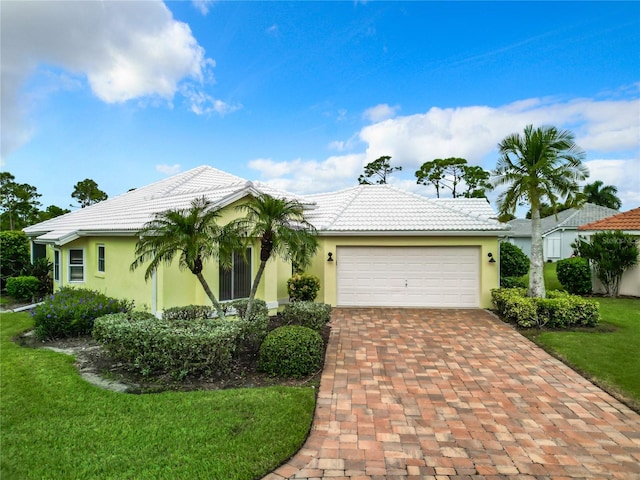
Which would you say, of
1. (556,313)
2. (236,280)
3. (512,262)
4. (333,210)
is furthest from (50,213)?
(556,313)

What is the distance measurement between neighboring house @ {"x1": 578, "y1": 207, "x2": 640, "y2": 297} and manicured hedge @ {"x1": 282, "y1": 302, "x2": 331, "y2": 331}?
14523 mm

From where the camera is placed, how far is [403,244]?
544 inches

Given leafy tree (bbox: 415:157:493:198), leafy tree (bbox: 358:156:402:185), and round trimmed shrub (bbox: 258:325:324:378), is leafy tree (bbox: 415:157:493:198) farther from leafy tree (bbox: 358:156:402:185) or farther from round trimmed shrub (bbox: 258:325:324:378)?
round trimmed shrub (bbox: 258:325:324:378)

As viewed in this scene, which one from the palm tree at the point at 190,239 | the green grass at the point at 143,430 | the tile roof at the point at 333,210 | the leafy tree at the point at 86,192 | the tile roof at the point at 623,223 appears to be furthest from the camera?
the leafy tree at the point at 86,192

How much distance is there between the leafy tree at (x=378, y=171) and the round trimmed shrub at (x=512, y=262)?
91.9ft

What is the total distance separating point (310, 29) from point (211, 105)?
5.90 metres

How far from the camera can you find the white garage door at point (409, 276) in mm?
13656

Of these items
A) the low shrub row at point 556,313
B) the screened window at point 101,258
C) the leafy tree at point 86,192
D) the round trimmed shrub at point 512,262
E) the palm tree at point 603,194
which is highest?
the leafy tree at point 86,192

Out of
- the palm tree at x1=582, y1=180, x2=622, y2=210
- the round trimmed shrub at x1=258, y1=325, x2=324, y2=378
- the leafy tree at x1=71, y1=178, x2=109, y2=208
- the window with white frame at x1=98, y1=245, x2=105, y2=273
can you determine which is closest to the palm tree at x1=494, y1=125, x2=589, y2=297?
the round trimmed shrub at x1=258, y1=325, x2=324, y2=378

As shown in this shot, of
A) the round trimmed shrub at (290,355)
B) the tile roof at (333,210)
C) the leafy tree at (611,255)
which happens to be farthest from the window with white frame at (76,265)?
the leafy tree at (611,255)

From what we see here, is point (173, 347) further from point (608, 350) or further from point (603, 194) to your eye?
point (603, 194)

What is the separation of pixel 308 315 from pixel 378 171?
3913 centimetres

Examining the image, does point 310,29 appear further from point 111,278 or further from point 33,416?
point 33,416

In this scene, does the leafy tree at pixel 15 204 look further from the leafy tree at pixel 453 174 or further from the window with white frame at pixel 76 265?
the leafy tree at pixel 453 174
